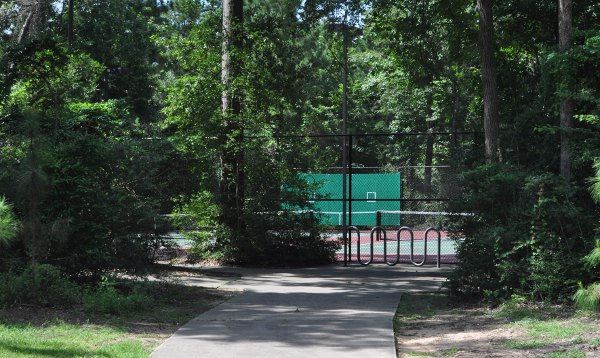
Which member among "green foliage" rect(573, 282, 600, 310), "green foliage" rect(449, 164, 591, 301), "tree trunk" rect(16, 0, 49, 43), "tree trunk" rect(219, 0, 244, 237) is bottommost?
"green foliage" rect(573, 282, 600, 310)

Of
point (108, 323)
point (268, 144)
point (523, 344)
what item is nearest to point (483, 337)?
→ point (523, 344)

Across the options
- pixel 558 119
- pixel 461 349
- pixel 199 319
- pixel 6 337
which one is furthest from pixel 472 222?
pixel 6 337

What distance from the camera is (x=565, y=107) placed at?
11.2 meters

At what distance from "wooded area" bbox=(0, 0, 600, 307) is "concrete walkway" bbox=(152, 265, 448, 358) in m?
1.74

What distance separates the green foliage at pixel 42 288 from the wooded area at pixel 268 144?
262 mm

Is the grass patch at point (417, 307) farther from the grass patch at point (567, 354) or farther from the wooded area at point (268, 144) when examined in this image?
the grass patch at point (567, 354)

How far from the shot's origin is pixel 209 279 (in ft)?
47.7

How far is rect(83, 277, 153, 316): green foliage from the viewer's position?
9797 mm

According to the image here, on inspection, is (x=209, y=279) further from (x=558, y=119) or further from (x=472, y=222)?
(x=558, y=119)

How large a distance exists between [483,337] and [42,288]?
234 inches

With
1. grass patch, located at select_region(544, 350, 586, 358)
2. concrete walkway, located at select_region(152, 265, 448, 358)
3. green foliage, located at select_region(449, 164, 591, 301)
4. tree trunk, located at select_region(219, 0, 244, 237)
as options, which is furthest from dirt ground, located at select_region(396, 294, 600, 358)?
tree trunk, located at select_region(219, 0, 244, 237)

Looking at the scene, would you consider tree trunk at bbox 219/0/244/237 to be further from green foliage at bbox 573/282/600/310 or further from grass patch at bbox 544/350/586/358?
grass patch at bbox 544/350/586/358

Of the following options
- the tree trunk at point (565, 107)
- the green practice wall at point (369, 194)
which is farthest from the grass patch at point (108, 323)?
the green practice wall at point (369, 194)

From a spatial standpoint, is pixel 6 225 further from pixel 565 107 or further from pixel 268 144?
pixel 565 107
